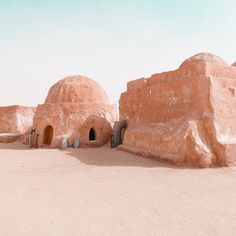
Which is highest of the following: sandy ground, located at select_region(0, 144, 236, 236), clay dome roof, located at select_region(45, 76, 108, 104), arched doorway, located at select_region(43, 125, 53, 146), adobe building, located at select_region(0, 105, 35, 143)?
clay dome roof, located at select_region(45, 76, 108, 104)

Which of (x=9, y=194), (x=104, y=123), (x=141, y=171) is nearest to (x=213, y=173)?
(x=141, y=171)

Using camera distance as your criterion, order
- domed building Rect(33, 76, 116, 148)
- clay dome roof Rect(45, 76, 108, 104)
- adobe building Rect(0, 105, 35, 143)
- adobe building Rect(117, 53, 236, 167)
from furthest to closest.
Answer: adobe building Rect(0, 105, 35, 143) → clay dome roof Rect(45, 76, 108, 104) → domed building Rect(33, 76, 116, 148) → adobe building Rect(117, 53, 236, 167)

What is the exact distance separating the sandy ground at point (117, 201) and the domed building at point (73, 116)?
7.23 metres

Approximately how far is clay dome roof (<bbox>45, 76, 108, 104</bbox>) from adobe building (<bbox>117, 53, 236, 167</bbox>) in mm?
6386

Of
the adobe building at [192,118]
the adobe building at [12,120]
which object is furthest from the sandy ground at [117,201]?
the adobe building at [12,120]

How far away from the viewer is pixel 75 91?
17891 mm

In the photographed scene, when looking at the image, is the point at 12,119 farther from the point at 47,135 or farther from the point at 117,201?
the point at 117,201

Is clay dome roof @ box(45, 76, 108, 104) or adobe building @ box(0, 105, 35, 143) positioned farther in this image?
adobe building @ box(0, 105, 35, 143)

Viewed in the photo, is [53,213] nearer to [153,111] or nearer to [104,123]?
[153,111]

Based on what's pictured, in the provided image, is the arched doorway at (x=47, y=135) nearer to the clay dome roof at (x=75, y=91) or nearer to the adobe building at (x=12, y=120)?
the clay dome roof at (x=75, y=91)

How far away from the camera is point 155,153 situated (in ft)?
33.9

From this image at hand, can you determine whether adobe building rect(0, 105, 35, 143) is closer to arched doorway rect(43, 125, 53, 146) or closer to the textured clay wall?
the textured clay wall

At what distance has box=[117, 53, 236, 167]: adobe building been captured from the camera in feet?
29.8

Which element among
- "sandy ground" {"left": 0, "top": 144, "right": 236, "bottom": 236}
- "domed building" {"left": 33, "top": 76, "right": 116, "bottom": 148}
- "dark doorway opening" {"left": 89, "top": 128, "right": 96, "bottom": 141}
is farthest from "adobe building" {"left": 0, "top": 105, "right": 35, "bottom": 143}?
"sandy ground" {"left": 0, "top": 144, "right": 236, "bottom": 236}
